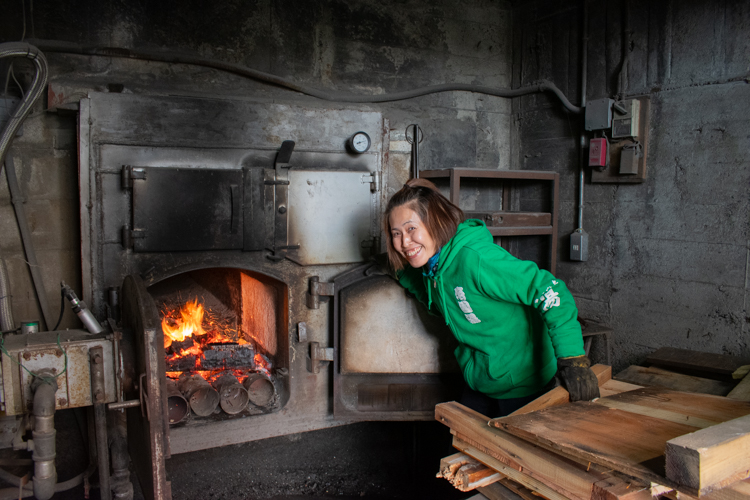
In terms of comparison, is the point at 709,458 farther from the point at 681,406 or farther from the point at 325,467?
the point at 325,467

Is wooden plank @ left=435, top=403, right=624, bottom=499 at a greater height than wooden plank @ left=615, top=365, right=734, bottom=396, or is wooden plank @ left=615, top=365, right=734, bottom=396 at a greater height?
wooden plank @ left=435, top=403, right=624, bottom=499

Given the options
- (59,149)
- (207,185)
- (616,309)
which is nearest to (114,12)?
(59,149)

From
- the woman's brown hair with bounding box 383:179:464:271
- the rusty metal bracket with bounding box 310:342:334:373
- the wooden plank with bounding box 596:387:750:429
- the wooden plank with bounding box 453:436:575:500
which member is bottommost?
the rusty metal bracket with bounding box 310:342:334:373

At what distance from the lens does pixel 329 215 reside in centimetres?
322

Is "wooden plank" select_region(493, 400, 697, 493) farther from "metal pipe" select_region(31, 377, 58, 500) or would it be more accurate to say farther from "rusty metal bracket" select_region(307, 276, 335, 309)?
"rusty metal bracket" select_region(307, 276, 335, 309)

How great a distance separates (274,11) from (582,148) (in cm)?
206

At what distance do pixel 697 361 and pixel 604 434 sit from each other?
5.58ft

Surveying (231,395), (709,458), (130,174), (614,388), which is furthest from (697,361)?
(130,174)

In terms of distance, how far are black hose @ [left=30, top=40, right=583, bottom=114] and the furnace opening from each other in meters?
1.15

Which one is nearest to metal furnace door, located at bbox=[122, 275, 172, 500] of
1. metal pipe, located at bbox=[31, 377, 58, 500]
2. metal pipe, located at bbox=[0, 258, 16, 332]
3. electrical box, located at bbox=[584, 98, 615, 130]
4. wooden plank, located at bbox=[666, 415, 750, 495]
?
metal pipe, located at bbox=[31, 377, 58, 500]

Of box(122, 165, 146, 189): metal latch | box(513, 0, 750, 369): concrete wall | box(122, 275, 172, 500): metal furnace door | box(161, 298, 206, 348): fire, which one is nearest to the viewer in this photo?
box(122, 275, 172, 500): metal furnace door

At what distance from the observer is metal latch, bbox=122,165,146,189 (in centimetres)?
276

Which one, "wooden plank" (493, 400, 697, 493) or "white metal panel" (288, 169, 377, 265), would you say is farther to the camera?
"white metal panel" (288, 169, 377, 265)

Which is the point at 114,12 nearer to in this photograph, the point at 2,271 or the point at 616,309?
the point at 2,271
